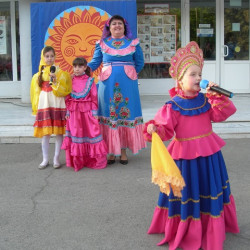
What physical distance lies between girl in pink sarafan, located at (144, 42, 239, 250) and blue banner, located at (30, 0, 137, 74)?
216 inches

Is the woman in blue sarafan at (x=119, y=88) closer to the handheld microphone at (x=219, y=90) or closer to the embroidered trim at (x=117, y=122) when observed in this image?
the embroidered trim at (x=117, y=122)

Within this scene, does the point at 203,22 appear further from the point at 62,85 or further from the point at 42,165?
the point at 42,165

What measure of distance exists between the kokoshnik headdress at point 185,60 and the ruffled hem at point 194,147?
50 cm

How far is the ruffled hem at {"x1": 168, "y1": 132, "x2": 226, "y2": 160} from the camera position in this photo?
324cm

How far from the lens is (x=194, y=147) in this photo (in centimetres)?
327

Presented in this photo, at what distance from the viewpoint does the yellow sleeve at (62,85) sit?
548 centimetres

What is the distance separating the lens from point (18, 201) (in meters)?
4.55

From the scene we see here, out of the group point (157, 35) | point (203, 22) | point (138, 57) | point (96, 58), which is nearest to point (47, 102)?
point (96, 58)

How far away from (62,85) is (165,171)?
9.33ft

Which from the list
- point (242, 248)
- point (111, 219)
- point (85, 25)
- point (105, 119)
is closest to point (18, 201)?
point (111, 219)

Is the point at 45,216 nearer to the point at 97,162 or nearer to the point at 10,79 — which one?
the point at 97,162

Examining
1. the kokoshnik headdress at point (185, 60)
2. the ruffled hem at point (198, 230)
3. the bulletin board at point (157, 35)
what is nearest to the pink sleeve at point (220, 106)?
the kokoshnik headdress at point (185, 60)

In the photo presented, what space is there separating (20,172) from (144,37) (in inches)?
266

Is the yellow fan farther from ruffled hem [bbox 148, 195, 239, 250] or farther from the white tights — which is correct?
the white tights
